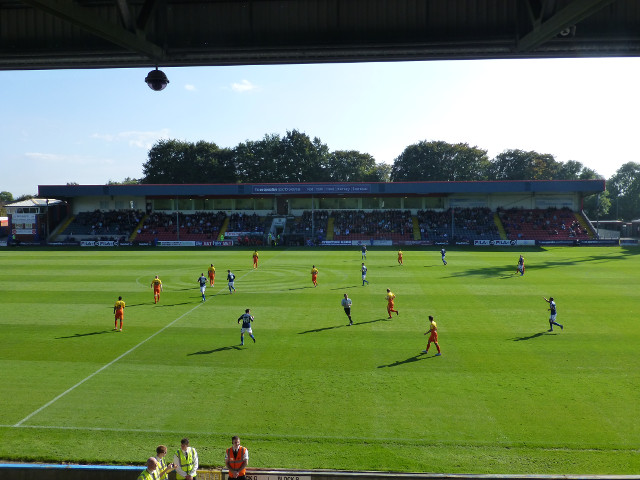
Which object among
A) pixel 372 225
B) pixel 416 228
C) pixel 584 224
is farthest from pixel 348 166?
pixel 584 224

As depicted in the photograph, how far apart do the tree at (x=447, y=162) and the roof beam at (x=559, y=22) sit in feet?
309

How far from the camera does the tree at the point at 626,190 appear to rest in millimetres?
98938

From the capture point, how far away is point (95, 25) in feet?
22.9

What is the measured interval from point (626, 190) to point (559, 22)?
379 ft

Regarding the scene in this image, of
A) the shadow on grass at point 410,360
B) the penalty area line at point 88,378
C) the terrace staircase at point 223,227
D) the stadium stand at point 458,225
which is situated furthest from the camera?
the terrace staircase at point 223,227

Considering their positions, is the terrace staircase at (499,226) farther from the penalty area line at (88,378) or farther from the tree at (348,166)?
the penalty area line at (88,378)

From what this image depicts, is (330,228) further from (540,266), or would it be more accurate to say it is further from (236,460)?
(236,460)

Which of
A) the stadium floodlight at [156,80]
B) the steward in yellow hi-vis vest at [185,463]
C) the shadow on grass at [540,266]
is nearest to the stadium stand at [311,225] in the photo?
the shadow on grass at [540,266]

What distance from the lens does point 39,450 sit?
994 cm

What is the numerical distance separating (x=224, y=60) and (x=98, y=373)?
34.4 feet

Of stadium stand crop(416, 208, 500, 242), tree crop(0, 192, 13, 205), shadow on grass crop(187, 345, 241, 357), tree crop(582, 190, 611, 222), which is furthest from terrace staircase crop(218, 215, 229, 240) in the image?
tree crop(0, 192, 13, 205)

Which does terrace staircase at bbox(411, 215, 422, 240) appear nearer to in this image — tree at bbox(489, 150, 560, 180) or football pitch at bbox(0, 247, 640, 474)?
football pitch at bbox(0, 247, 640, 474)

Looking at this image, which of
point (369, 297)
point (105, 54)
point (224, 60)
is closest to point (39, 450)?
point (105, 54)

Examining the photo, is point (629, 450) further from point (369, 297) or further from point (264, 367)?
point (369, 297)
